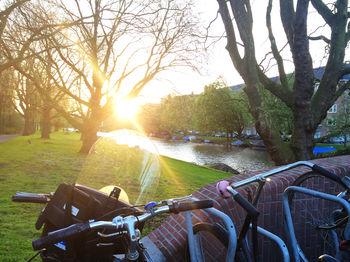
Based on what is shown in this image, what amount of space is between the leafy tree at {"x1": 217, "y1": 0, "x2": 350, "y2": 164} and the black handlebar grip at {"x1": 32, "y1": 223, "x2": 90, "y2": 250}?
5.59 metres

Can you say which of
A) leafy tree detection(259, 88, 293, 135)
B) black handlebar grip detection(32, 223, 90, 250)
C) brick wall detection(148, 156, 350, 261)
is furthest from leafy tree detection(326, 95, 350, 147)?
black handlebar grip detection(32, 223, 90, 250)

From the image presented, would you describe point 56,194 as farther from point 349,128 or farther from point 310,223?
point 349,128

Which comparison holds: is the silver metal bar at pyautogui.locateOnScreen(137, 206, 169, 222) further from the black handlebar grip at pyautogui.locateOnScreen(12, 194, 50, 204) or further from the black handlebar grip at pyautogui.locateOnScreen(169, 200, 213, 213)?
the black handlebar grip at pyautogui.locateOnScreen(12, 194, 50, 204)

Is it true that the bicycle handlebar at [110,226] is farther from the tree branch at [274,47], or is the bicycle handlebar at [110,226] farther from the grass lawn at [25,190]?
the tree branch at [274,47]

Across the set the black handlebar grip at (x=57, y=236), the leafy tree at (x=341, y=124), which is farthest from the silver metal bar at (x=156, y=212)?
the leafy tree at (x=341, y=124)

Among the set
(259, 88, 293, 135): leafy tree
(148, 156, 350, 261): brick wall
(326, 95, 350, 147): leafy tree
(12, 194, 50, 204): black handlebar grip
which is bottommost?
(148, 156, 350, 261): brick wall

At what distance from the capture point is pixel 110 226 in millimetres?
1528

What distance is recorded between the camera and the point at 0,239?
4.09 m

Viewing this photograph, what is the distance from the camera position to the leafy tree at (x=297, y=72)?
6.17 metres

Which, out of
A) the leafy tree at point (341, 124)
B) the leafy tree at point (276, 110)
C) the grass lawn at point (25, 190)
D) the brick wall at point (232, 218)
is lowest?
the grass lawn at point (25, 190)

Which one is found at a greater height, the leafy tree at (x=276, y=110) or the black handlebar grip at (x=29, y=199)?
the leafy tree at (x=276, y=110)

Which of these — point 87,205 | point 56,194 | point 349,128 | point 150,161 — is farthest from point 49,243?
point 349,128

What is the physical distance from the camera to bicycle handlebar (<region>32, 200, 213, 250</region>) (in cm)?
137

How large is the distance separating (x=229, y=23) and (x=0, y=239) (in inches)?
252
